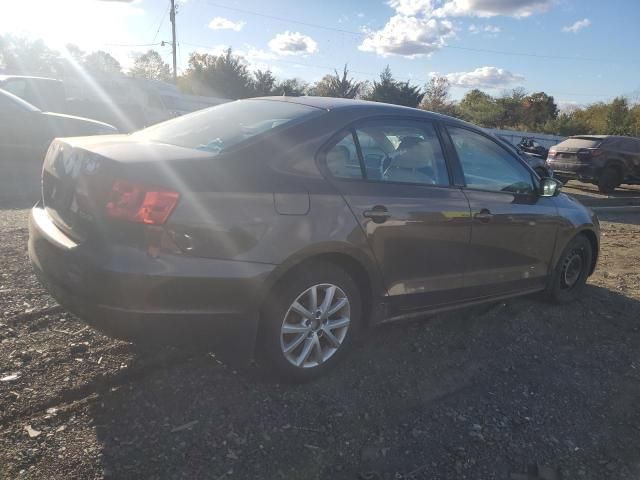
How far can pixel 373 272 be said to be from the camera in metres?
3.21

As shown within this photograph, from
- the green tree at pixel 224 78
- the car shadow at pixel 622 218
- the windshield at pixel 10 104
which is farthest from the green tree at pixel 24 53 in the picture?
the car shadow at pixel 622 218

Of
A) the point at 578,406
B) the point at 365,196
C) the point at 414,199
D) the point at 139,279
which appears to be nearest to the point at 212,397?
the point at 139,279

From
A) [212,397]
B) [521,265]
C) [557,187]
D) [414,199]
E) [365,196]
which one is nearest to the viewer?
[212,397]

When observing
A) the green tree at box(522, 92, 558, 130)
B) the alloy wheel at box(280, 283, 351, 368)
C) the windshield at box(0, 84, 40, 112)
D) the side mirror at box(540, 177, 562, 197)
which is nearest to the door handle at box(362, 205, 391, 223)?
the alloy wheel at box(280, 283, 351, 368)

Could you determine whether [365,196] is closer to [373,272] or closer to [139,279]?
[373,272]

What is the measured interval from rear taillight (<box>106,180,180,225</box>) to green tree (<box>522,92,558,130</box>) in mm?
64289

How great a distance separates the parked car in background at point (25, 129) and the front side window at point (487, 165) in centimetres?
847

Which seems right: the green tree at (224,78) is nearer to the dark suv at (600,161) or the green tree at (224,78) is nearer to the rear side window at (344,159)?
the dark suv at (600,161)

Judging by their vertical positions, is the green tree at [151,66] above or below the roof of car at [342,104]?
above

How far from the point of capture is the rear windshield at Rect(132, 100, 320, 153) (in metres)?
3.04

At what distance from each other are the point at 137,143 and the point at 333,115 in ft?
3.78

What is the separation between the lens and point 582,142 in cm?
1540

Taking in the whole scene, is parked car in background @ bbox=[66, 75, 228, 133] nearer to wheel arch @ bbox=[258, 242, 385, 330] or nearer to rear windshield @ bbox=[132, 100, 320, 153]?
rear windshield @ bbox=[132, 100, 320, 153]

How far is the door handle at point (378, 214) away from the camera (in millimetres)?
3123
